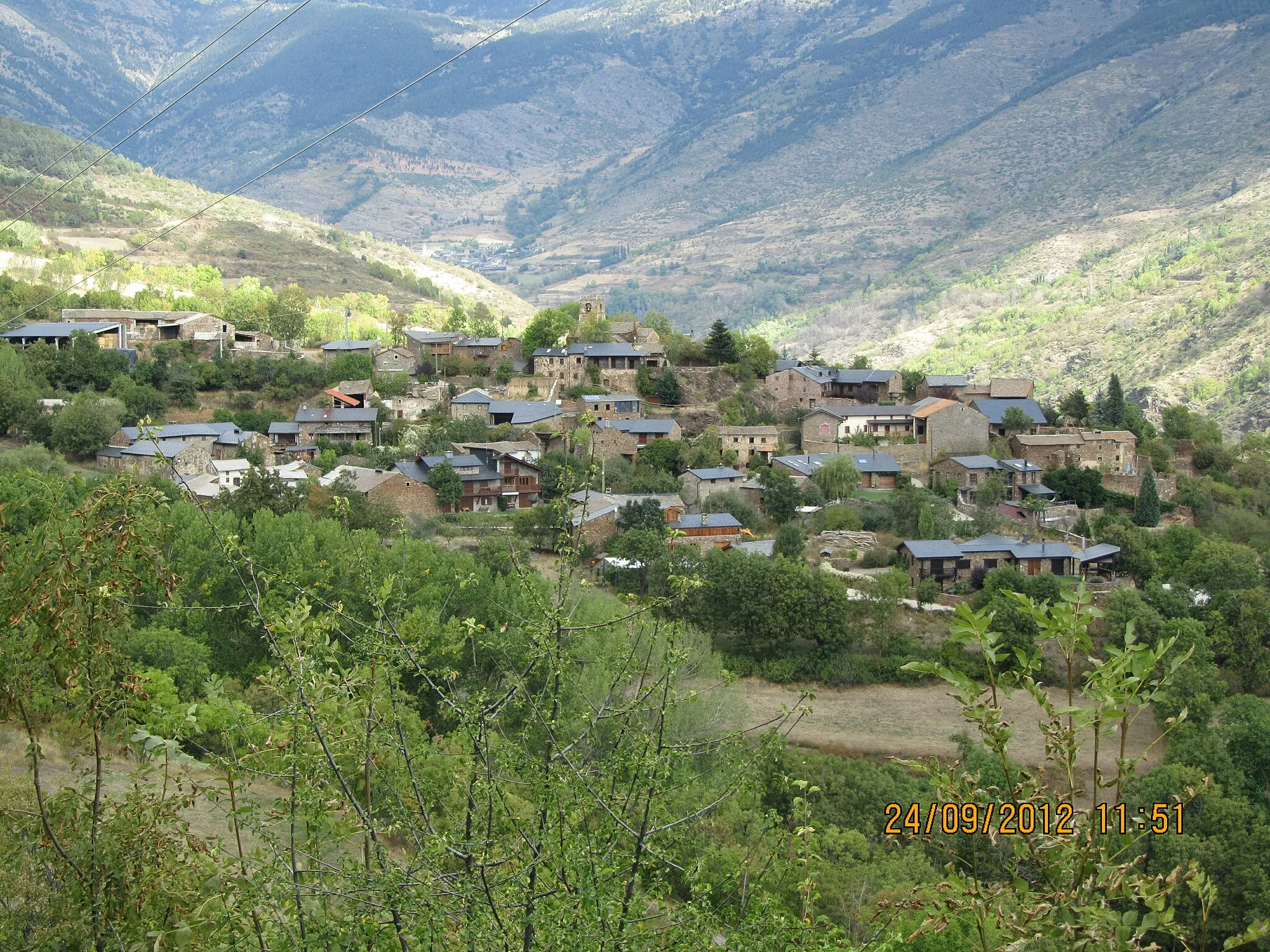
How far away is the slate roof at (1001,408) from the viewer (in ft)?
144

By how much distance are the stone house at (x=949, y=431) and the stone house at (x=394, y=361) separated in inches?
800

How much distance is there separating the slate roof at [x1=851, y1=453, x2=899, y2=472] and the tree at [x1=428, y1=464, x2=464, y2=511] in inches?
514

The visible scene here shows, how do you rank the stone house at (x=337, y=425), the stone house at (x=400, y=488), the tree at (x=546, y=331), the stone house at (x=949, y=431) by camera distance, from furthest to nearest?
the tree at (x=546, y=331) < the stone house at (x=949, y=431) < the stone house at (x=337, y=425) < the stone house at (x=400, y=488)

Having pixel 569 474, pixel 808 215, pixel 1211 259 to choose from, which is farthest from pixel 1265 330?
pixel 808 215

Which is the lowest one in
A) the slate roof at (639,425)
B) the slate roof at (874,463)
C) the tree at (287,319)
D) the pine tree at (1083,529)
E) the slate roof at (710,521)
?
the pine tree at (1083,529)

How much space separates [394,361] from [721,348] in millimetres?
13546

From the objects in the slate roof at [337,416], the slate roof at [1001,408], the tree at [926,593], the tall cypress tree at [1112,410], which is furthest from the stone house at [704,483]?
the tall cypress tree at [1112,410]

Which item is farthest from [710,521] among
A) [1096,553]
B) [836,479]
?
[1096,553]

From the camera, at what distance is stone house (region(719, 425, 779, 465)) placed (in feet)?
134

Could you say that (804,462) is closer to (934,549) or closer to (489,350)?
(934,549)

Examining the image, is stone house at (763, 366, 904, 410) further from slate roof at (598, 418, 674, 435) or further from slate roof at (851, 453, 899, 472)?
slate roof at (598, 418, 674, 435)

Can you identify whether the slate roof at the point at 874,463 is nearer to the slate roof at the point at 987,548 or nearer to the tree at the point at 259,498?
the slate roof at the point at 987,548

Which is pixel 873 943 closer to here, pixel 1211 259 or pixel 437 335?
pixel 437 335

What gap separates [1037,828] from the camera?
155 inches
